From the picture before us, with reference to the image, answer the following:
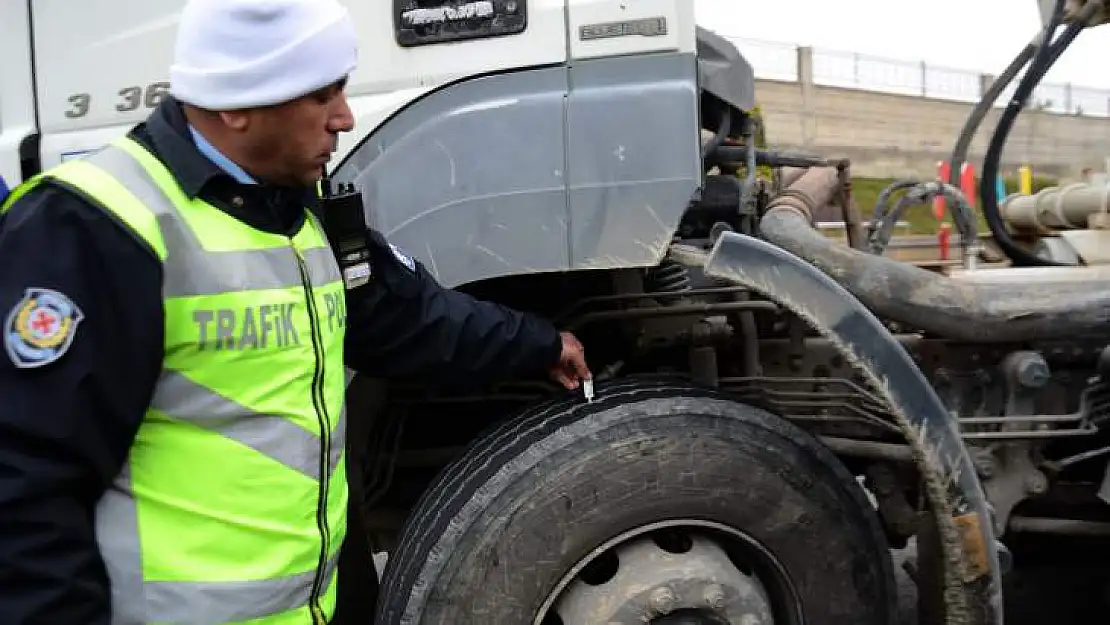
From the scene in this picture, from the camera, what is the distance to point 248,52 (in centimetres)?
143

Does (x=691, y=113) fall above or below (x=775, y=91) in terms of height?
below

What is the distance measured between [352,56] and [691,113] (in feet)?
2.69

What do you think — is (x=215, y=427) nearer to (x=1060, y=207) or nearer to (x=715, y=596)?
(x=715, y=596)

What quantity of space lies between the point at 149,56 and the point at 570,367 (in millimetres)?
1286

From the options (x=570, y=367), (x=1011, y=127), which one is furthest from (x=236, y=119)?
(x=1011, y=127)

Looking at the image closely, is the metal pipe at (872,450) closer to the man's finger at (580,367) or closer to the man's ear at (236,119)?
the man's finger at (580,367)

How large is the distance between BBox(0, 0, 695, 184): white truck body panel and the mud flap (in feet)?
1.69

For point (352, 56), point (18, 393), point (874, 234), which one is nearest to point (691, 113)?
point (352, 56)

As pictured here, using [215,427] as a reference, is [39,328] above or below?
above

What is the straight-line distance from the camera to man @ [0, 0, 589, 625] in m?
1.25

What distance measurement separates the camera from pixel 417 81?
85.5 inches

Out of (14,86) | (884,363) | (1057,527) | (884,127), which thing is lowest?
(1057,527)

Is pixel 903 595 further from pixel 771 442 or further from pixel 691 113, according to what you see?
pixel 691 113

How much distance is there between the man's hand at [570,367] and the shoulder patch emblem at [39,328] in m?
1.11
